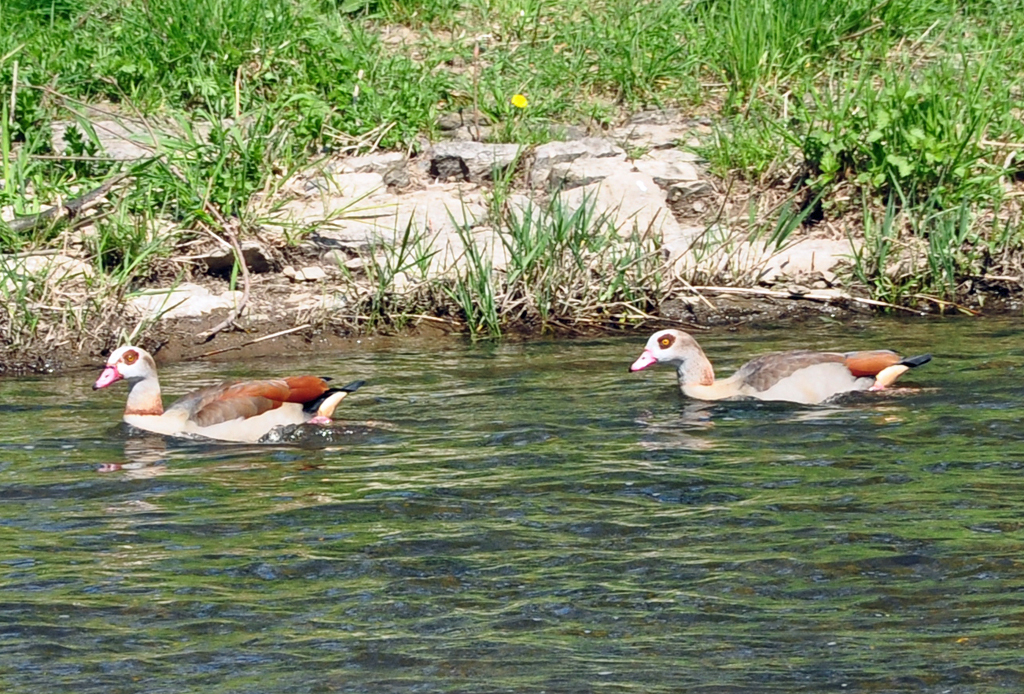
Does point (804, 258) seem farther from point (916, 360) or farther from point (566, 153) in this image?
point (916, 360)

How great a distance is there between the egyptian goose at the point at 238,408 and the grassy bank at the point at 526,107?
1883 mm

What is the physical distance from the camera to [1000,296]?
415 inches

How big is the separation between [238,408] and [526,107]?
503 centimetres

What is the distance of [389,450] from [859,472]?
220 cm

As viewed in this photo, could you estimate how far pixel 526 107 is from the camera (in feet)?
39.9

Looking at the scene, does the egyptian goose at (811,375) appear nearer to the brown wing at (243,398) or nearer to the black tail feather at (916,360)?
the black tail feather at (916,360)

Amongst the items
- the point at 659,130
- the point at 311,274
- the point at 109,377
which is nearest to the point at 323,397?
the point at 109,377

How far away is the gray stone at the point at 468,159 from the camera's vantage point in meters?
Answer: 11.7

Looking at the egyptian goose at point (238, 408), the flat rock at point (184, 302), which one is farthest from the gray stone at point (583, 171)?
the egyptian goose at point (238, 408)

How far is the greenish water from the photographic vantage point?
4.80 m

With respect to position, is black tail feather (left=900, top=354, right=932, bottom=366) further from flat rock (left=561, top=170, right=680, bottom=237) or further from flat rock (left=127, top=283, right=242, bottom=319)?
flat rock (left=127, top=283, right=242, bottom=319)

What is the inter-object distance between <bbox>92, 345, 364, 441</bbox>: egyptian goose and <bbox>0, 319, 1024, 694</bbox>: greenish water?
5.5 inches

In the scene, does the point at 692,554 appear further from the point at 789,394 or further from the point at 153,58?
the point at 153,58

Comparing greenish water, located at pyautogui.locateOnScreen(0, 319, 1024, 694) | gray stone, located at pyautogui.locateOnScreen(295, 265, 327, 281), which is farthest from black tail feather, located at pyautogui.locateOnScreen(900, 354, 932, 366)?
gray stone, located at pyautogui.locateOnScreen(295, 265, 327, 281)
